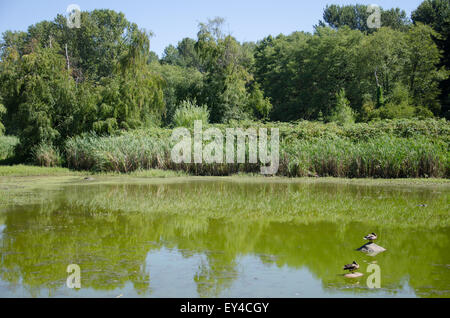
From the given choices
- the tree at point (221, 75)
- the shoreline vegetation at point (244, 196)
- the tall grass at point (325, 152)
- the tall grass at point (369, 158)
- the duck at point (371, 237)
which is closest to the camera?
the duck at point (371, 237)

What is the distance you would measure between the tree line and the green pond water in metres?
10.2

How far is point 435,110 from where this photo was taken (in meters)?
32.4

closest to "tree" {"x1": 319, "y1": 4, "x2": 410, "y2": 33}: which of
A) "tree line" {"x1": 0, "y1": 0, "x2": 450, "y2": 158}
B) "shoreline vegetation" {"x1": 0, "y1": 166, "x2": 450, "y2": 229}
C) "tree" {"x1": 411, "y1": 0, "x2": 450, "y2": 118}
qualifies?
"tree line" {"x1": 0, "y1": 0, "x2": 450, "y2": 158}

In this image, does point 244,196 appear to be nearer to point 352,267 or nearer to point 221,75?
point 352,267

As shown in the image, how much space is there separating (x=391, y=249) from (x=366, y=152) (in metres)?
9.63

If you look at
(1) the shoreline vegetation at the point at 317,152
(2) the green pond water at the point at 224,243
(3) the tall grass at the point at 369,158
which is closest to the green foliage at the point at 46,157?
(1) the shoreline vegetation at the point at 317,152

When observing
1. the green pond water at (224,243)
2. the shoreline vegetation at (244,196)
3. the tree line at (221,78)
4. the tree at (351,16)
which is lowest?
the green pond water at (224,243)

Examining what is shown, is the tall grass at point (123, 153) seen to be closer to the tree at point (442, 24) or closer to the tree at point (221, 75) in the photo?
the tree at point (221, 75)

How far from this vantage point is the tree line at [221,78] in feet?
75.3

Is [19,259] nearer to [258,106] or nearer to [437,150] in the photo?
[437,150]

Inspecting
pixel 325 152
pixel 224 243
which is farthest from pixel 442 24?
pixel 224 243

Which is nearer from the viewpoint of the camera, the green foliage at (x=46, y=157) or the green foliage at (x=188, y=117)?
the green foliage at (x=46, y=157)

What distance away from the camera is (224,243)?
26.5 ft

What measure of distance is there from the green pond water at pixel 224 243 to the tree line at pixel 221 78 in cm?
1020
